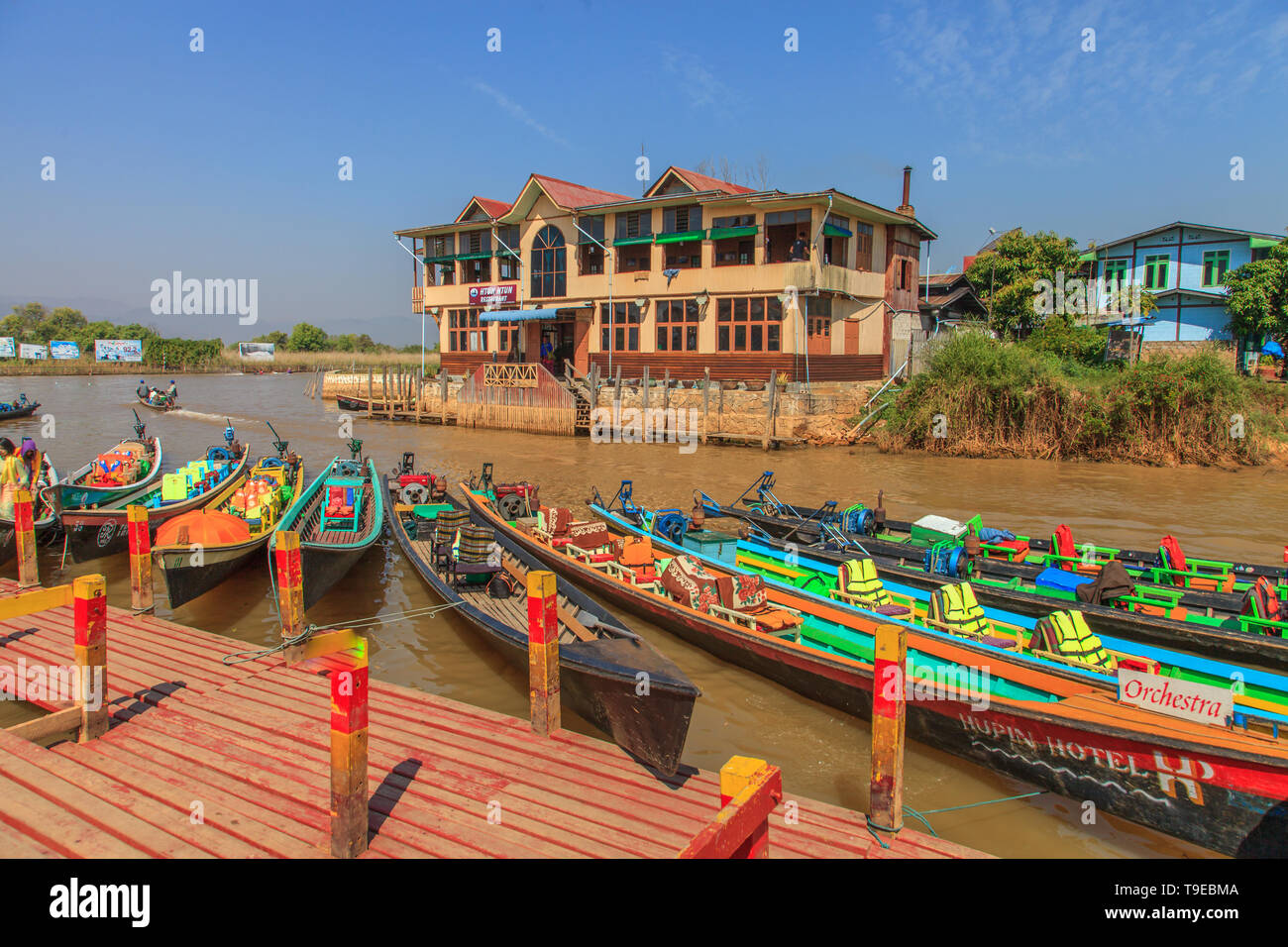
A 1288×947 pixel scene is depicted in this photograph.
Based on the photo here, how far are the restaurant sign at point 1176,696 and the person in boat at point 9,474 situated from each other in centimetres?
1658

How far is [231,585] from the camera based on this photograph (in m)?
13.1

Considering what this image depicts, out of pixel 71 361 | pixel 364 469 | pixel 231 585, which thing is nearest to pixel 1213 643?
pixel 231 585

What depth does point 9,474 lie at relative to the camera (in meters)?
13.5

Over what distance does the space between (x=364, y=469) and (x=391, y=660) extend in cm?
807

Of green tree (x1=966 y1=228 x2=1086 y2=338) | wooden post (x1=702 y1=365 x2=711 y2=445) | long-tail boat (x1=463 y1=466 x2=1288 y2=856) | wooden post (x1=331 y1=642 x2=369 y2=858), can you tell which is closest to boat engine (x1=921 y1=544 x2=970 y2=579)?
long-tail boat (x1=463 y1=466 x2=1288 y2=856)

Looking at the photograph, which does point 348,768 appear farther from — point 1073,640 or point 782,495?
point 782,495

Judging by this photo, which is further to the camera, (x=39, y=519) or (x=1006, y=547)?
(x=39, y=519)

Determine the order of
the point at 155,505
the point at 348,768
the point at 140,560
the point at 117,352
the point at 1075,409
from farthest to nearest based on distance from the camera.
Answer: the point at 117,352, the point at 1075,409, the point at 155,505, the point at 140,560, the point at 348,768

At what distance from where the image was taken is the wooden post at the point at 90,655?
6344 millimetres

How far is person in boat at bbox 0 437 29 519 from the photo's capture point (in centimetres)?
1329

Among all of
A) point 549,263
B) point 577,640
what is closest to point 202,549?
point 577,640

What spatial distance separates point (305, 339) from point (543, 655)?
12781cm

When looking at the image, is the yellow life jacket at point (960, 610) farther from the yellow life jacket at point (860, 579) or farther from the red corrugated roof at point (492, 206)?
the red corrugated roof at point (492, 206)
